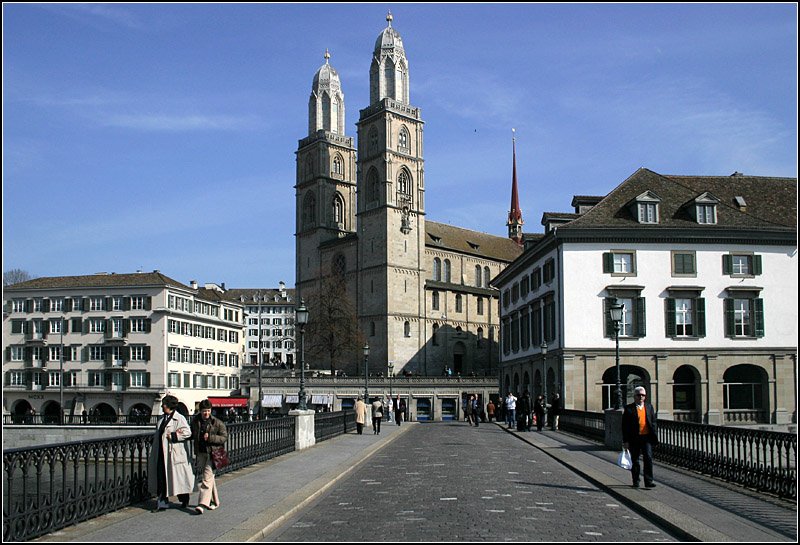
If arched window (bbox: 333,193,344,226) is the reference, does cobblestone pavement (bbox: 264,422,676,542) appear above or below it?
below

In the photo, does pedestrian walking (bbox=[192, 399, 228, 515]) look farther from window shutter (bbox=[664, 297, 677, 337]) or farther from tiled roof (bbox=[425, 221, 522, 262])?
tiled roof (bbox=[425, 221, 522, 262])

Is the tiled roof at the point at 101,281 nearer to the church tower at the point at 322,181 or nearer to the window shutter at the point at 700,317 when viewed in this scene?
the church tower at the point at 322,181

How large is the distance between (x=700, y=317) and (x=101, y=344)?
59.4 metres

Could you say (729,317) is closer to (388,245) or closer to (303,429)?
(303,429)

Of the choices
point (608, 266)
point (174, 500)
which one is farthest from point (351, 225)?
point (174, 500)

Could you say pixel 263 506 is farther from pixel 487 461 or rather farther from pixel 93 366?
pixel 93 366

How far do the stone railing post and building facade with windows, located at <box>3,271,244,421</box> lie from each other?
192ft

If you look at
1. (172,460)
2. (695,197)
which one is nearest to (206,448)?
(172,460)

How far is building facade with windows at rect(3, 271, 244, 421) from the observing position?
8581cm

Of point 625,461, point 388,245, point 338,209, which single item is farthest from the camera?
point 338,209

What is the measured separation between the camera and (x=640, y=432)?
15875 millimetres

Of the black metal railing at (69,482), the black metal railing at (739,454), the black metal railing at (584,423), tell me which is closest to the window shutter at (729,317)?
the black metal railing at (584,423)

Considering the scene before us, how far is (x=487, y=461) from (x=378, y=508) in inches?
399

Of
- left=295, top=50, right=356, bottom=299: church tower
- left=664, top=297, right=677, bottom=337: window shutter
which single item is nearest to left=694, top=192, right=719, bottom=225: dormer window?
left=664, top=297, right=677, bottom=337: window shutter
